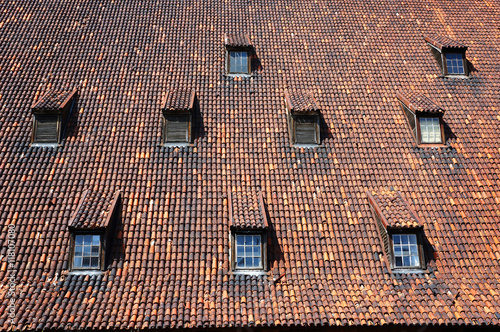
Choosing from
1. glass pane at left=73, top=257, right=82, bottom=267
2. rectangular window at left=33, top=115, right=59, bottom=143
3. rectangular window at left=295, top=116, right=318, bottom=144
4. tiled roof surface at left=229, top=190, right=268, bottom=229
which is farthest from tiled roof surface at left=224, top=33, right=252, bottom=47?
glass pane at left=73, top=257, right=82, bottom=267

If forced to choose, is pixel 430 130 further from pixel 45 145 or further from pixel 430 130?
pixel 45 145

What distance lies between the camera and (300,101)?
12.0 m

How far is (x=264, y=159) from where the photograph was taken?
36.8ft

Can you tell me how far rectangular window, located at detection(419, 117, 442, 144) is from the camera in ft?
39.2

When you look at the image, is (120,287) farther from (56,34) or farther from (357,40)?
(357,40)

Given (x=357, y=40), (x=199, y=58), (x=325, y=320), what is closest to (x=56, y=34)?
(x=199, y=58)

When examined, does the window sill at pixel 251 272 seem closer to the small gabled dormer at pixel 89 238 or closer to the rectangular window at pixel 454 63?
the small gabled dormer at pixel 89 238

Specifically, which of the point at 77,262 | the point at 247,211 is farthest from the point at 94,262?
the point at 247,211

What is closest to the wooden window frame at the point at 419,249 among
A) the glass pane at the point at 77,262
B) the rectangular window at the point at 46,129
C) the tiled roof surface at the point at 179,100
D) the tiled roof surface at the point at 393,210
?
the tiled roof surface at the point at 393,210

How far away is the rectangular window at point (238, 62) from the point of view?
525 inches

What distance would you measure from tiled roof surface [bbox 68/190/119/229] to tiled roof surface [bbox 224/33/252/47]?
6.86 meters

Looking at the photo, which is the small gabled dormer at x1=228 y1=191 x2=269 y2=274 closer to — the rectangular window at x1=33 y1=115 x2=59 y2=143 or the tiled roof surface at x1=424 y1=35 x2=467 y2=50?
the rectangular window at x1=33 y1=115 x2=59 y2=143

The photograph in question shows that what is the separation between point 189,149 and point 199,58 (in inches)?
162

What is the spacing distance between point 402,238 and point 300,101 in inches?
204
